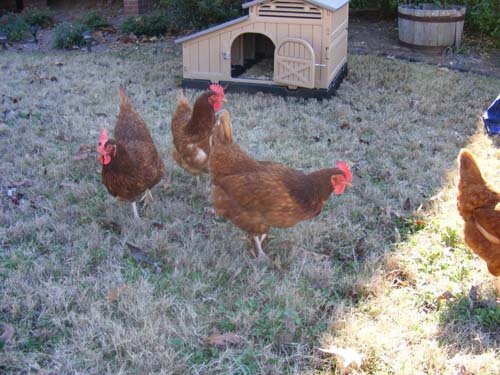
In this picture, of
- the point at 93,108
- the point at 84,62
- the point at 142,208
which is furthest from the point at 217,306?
the point at 84,62

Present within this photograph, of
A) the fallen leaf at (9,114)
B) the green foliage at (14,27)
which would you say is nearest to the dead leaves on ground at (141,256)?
the fallen leaf at (9,114)

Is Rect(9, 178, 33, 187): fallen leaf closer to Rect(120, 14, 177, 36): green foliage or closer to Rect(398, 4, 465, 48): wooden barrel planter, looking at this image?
Rect(120, 14, 177, 36): green foliage

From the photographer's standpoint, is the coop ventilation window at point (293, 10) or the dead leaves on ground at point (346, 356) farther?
the coop ventilation window at point (293, 10)

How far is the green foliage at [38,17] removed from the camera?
10.8 meters

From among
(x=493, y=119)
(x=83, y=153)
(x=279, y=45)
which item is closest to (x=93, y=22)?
(x=279, y=45)

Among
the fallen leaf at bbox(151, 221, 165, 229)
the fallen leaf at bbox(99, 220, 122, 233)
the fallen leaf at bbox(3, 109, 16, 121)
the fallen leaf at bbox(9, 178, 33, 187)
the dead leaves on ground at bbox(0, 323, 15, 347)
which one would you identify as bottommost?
the fallen leaf at bbox(151, 221, 165, 229)

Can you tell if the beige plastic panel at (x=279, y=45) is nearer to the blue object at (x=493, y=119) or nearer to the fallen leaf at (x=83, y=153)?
the blue object at (x=493, y=119)

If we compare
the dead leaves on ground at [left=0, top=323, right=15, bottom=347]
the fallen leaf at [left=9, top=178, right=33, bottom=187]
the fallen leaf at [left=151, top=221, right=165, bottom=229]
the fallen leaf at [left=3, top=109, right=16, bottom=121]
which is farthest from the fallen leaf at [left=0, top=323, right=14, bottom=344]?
the fallen leaf at [left=3, top=109, right=16, bottom=121]

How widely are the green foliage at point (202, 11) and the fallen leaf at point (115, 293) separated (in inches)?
250

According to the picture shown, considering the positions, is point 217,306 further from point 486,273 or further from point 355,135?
point 355,135

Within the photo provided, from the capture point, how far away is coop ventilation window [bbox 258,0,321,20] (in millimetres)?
6039

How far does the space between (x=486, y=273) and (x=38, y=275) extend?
287 cm

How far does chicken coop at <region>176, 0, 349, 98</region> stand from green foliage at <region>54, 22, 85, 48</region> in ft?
12.7

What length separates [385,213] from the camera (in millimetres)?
3895
